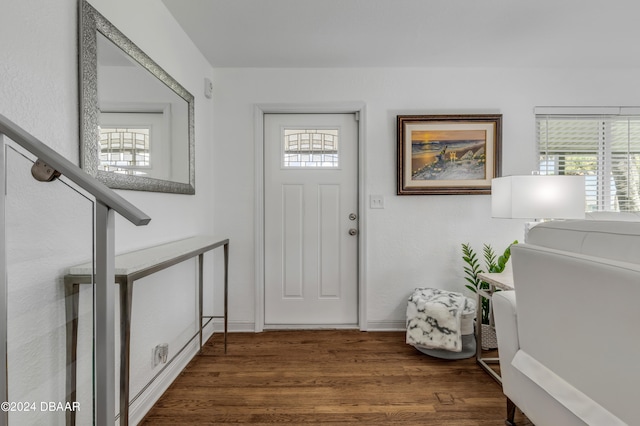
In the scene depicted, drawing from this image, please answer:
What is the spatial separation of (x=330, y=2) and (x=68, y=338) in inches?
79.5

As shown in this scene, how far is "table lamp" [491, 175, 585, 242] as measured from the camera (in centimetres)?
205

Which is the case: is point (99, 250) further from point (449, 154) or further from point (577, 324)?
point (449, 154)

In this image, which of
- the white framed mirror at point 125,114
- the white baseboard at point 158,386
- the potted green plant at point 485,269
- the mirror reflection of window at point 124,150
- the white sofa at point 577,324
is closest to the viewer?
the white sofa at point 577,324

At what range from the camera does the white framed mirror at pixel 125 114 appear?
51.2 inches

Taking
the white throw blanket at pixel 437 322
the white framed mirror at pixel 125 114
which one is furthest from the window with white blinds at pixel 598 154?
the white framed mirror at pixel 125 114

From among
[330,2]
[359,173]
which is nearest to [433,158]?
[359,173]

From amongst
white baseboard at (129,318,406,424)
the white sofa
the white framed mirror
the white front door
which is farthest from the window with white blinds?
the white framed mirror

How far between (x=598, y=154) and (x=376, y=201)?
2019 mm

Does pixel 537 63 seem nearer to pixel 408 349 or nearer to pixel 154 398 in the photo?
pixel 408 349

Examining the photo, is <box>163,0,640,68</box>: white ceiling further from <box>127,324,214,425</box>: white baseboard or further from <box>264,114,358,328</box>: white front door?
<box>127,324,214,425</box>: white baseboard

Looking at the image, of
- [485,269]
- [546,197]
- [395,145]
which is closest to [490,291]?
[546,197]

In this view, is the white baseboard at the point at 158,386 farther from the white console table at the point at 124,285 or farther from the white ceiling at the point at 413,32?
the white ceiling at the point at 413,32

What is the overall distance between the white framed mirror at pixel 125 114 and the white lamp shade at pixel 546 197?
2170 mm

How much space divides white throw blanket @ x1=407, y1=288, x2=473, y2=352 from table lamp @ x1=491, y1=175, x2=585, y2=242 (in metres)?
0.73
